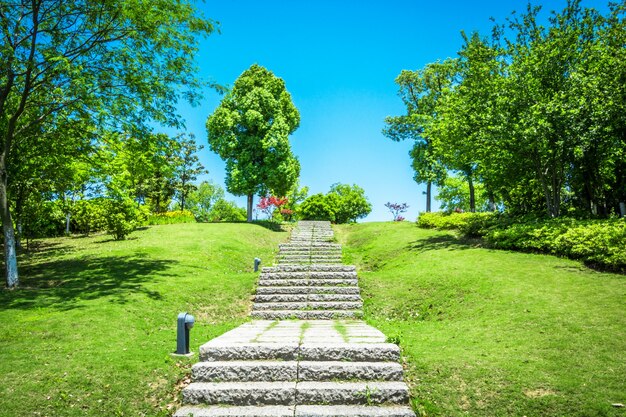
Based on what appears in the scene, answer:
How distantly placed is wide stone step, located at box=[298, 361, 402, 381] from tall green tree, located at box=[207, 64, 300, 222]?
2472 centimetres

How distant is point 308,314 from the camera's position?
12.3m

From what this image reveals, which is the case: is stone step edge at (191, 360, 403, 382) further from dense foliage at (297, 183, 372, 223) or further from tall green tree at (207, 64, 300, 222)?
dense foliage at (297, 183, 372, 223)

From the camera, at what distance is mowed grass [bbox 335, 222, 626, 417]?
6012 mm

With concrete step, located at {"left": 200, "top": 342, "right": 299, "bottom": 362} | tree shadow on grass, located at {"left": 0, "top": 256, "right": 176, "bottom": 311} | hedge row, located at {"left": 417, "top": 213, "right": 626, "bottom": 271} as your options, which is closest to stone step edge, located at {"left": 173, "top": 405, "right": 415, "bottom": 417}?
concrete step, located at {"left": 200, "top": 342, "right": 299, "bottom": 362}

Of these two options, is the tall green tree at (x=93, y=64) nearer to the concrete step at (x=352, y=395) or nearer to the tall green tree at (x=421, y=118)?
the concrete step at (x=352, y=395)

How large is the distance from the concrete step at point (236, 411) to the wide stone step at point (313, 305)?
650 cm

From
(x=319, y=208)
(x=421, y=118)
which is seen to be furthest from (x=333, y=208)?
(x=421, y=118)

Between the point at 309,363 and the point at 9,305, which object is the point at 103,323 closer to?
the point at 9,305

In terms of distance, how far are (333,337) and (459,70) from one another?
789 inches

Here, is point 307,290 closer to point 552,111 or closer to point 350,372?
point 350,372

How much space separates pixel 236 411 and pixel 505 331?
19.4 ft

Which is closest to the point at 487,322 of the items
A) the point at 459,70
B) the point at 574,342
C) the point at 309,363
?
the point at 574,342

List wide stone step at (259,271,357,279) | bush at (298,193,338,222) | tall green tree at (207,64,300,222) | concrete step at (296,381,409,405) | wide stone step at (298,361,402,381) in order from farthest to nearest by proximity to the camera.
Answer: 1. bush at (298,193,338,222)
2. tall green tree at (207,64,300,222)
3. wide stone step at (259,271,357,279)
4. wide stone step at (298,361,402,381)
5. concrete step at (296,381,409,405)

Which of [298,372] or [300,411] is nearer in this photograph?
[300,411]
